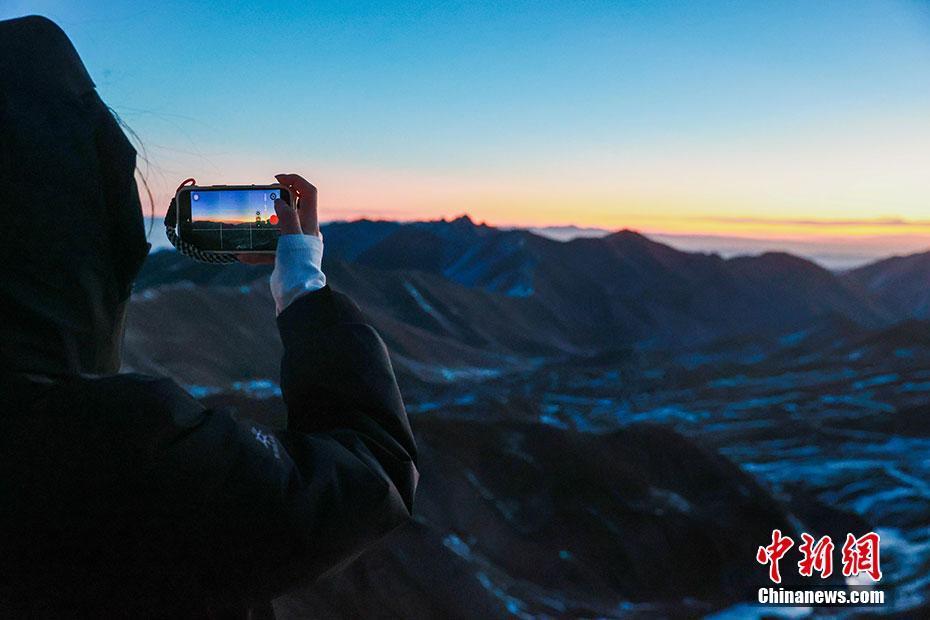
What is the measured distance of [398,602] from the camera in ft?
43.2

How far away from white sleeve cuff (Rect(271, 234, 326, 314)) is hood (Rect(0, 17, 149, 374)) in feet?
0.76

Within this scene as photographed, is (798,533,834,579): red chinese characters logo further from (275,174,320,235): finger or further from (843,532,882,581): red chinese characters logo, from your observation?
(275,174,320,235): finger

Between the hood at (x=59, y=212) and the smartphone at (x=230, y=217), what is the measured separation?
0.27 m

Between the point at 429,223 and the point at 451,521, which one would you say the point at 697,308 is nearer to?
the point at 429,223

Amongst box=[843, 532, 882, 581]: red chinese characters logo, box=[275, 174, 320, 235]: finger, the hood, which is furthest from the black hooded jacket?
box=[843, 532, 882, 581]: red chinese characters logo

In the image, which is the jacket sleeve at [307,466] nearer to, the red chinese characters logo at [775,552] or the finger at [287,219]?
the finger at [287,219]

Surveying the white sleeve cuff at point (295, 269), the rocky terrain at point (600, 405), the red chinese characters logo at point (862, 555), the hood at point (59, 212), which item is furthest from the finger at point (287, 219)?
the red chinese characters logo at point (862, 555)

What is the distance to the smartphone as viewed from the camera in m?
1.48

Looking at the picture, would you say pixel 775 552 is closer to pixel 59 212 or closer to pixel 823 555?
pixel 823 555

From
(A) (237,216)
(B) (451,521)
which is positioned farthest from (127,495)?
(B) (451,521)

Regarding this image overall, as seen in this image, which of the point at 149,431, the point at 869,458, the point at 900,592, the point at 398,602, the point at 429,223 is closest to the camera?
the point at 149,431

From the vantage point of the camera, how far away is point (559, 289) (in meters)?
88.8

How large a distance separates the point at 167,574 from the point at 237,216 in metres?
0.69

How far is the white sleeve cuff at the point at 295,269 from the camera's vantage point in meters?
1.38
